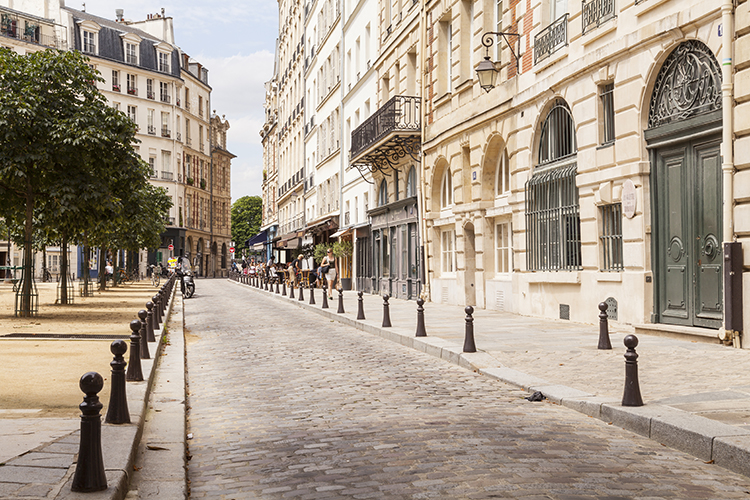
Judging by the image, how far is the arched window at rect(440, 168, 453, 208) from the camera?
2273 cm

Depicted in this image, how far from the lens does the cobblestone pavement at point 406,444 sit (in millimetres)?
4543

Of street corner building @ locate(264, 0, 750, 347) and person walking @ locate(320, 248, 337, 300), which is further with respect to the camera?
person walking @ locate(320, 248, 337, 300)

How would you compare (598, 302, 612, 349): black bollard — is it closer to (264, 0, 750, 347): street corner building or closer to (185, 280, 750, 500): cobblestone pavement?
(264, 0, 750, 347): street corner building

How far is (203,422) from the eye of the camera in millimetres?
6672

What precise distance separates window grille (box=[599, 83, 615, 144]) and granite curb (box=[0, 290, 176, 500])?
34.2ft

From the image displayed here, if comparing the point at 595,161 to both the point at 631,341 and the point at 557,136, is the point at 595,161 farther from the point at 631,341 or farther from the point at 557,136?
the point at 631,341

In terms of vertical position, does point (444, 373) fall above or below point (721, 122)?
below

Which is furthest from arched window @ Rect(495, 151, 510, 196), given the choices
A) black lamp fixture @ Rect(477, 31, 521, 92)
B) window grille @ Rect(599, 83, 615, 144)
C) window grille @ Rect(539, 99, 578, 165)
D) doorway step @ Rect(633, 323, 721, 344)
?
doorway step @ Rect(633, 323, 721, 344)

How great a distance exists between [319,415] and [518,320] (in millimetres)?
9587

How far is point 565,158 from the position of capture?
50.6 ft

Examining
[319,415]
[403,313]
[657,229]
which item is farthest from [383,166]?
[319,415]

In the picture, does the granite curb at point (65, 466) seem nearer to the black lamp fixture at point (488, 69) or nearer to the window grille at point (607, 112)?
the window grille at point (607, 112)

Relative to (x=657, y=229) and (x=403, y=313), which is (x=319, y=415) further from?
(x=403, y=313)

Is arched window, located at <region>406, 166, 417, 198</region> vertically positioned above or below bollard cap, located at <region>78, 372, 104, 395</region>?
above
